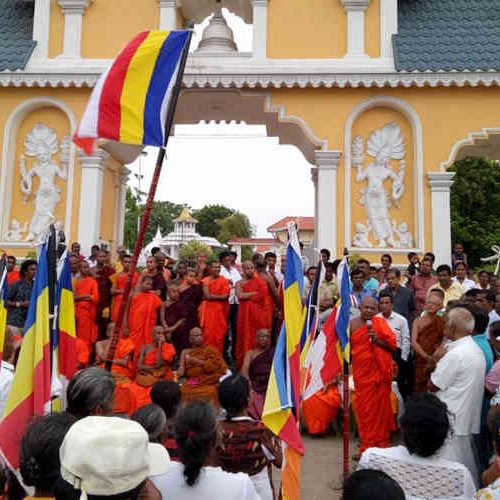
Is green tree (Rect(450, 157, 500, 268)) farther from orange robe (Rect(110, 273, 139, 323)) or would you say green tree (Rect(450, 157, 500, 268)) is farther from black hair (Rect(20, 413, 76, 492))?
black hair (Rect(20, 413, 76, 492))

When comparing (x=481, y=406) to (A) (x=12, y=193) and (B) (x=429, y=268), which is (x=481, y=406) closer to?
(B) (x=429, y=268)

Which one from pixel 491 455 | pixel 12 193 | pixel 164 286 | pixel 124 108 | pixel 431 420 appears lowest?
pixel 491 455

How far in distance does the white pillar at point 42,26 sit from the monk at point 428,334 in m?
10.3

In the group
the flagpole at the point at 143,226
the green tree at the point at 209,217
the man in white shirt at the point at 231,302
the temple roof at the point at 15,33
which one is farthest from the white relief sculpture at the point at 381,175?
the green tree at the point at 209,217

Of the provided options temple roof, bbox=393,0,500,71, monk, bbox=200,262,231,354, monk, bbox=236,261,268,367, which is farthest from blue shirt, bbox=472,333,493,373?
temple roof, bbox=393,0,500,71

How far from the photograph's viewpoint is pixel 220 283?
8.02 m

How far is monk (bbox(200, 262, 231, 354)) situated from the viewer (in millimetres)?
8008

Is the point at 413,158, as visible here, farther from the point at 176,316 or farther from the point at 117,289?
the point at 117,289

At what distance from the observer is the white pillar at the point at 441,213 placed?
36.6 feet

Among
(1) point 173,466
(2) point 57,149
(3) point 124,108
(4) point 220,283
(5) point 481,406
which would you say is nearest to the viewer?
(1) point 173,466

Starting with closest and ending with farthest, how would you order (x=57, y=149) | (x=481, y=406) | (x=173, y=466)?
1. (x=173, y=466)
2. (x=481, y=406)
3. (x=57, y=149)

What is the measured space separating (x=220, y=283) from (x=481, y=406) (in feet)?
15.1

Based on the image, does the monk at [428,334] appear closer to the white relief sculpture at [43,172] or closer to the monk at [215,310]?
the monk at [215,310]

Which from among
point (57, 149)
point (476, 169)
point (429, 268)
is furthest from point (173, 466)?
point (476, 169)
